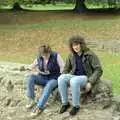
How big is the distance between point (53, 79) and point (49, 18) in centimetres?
2712

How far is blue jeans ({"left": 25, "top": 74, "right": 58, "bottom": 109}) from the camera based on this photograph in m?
8.16

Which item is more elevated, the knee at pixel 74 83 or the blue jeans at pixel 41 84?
the knee at pixel 74 83

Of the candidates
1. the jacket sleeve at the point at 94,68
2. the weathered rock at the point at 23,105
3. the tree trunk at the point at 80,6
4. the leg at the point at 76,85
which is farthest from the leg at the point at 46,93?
the tree trunk at the point at 80,6

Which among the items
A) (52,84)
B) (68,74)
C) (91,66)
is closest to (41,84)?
(52,84)

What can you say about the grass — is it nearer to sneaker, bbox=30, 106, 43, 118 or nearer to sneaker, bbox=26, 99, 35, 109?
sneaker, bbox=26, 99, 35, 109

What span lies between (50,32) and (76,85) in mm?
20636

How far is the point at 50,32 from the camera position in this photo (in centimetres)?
2831

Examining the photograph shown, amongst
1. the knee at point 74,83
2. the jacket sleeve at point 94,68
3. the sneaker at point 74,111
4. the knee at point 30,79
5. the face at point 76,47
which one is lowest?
the sneaker at point 74,111

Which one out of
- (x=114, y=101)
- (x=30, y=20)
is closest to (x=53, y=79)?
(x=114, y=101)

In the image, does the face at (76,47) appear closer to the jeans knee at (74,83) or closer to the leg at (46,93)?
the jeans knee at (74,83)

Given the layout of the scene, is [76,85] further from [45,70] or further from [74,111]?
Result: [45,70]

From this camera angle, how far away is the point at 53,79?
8.32 m

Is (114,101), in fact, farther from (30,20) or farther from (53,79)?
(30,20)

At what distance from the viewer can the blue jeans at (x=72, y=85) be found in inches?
307
